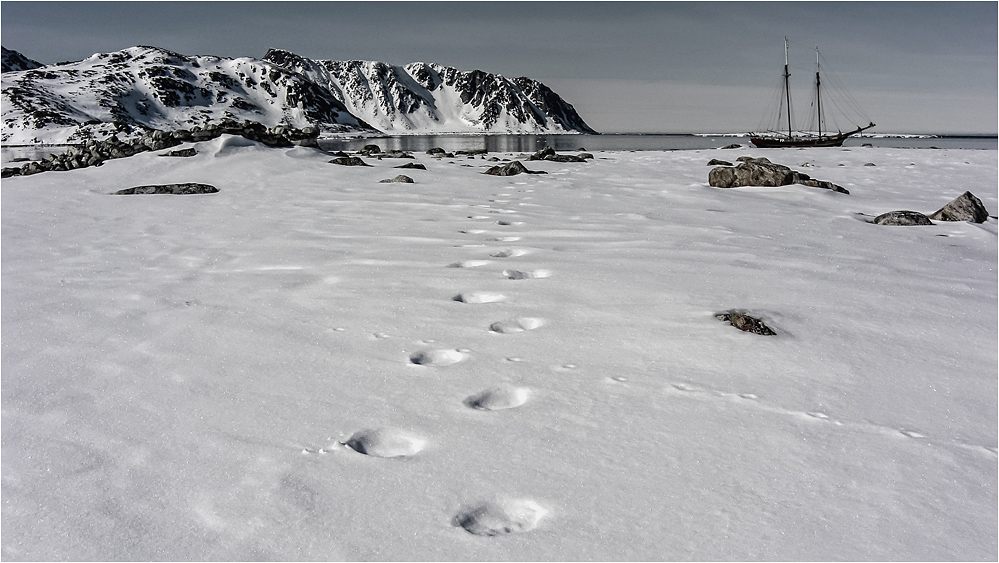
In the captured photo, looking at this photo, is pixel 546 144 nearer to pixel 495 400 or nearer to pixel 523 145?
pixel 523 145

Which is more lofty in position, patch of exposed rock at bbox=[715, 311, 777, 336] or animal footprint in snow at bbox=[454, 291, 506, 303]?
animal footprint in snow at bbox=[454, 291, 506, 303]

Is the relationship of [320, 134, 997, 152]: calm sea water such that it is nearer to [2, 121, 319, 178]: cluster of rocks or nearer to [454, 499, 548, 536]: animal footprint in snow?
[2, 121, 319, 178]: cluster of rocks

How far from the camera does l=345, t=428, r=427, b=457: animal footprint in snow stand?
7.14ft

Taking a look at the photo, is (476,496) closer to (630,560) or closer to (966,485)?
(630,560)

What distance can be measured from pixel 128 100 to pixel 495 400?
179426 millimetres

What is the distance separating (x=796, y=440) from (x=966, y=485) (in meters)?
0.51

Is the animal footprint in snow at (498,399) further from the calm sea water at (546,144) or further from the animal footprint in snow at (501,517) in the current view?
the calm sea water at (546,144)

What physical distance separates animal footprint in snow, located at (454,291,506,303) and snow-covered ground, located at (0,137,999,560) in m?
0.02

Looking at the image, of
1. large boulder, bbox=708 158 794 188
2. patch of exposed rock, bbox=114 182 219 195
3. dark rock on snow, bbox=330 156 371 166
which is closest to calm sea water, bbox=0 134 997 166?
dark rock on snow, bbox=330 156 371 166

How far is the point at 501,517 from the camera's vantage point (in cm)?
183

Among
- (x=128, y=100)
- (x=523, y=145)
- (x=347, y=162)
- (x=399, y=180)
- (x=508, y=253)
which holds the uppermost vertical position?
(x=128, y=100)

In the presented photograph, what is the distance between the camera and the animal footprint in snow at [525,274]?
4445 mm

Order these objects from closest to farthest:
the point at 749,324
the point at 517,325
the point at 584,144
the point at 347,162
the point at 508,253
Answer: the point at 749,324
the point at 517,325
the point at 508,253
the point at 347,162
the point at 584,144

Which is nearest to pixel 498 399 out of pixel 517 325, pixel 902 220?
pixel 517 325
